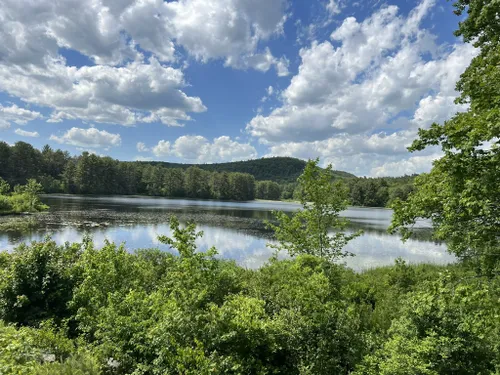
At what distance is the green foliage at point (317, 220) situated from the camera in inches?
413

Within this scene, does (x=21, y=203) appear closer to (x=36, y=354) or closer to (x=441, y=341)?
(x=36, y=354)

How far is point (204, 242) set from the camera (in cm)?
2705

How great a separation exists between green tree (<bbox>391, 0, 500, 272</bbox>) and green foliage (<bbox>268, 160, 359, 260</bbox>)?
257cm

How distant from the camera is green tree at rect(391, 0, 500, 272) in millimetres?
5910

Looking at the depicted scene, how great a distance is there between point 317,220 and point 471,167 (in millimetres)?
5215

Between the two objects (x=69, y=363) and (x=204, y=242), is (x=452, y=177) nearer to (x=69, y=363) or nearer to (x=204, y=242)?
(x=69, y=363)

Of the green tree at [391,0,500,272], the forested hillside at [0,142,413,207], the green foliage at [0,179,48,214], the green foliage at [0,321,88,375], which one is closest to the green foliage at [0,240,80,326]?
the green foliage at [0,321,88,375]

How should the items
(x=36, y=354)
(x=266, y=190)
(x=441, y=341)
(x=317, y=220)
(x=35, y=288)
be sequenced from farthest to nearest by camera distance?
(x=266, y=190) < (x=317, y=220) < (x=35, y=288) < (x=36, y=354) < (x=441, y=341)

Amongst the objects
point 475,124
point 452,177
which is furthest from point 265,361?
point 475,124

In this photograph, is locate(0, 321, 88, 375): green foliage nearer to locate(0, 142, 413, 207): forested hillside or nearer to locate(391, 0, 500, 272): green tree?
locate(391, 0, 500, 272): green tree

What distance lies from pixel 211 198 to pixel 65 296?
12475 centimetres

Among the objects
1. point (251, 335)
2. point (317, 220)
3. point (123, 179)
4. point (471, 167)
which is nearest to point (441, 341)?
point (251, 335)

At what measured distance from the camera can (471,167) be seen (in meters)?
6.16

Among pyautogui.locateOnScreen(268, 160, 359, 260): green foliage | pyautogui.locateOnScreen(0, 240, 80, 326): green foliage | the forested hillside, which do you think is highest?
the forested hillside
